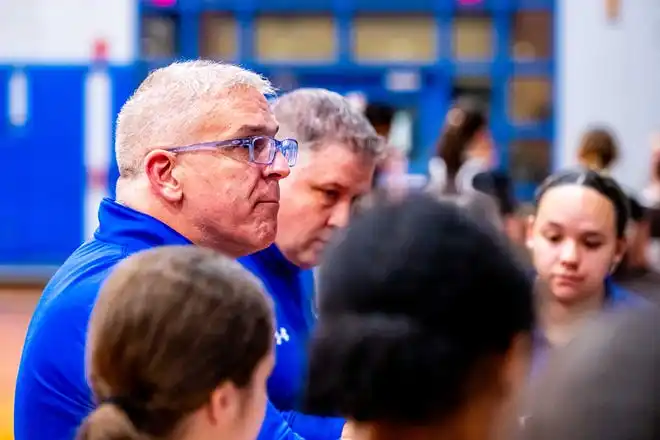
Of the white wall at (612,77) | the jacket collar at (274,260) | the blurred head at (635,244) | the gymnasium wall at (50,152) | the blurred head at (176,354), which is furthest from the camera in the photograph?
the white wall at (612,77)

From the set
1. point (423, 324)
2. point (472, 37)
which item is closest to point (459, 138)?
point (423, 324)

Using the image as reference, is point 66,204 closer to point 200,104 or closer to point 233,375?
point 200,104

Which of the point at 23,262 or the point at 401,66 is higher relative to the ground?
the point at 401,66

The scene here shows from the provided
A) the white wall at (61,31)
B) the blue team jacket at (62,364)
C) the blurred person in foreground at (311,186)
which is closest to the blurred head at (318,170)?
the blurred person in foreground at (311,186)

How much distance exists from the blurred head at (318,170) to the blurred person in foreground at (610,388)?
174 centimetres

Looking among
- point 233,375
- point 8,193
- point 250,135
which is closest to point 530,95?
point 8,193

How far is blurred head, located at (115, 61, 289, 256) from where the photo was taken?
2.47 metres

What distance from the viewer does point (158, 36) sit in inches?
480

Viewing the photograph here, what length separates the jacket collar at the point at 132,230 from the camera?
2.37m

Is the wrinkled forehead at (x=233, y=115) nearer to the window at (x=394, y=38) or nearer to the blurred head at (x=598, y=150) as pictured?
the blurred head at (x=598, y=150)

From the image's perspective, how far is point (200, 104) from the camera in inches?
97.1

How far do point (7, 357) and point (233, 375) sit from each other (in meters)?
6.41

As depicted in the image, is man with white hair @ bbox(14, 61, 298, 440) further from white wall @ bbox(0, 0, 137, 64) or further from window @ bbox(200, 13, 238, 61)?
window @ bbox(200, 13, 238, 61)

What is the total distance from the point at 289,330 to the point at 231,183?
49cm
